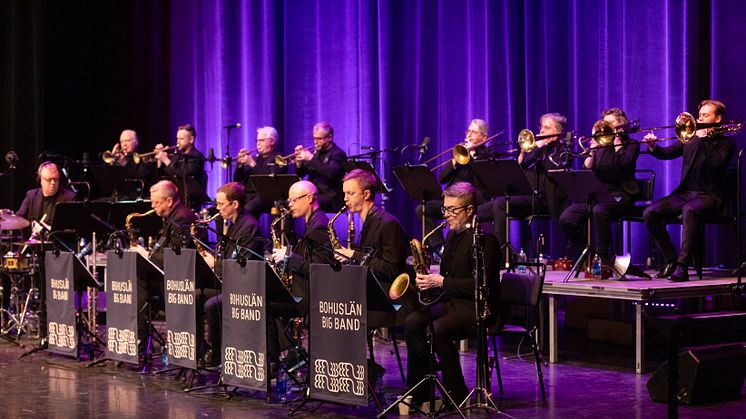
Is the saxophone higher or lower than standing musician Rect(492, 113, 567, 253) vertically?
lower

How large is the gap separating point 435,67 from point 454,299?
6.05m

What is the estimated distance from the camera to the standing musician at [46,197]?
10.6 meters

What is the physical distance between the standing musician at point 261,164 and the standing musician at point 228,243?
3.80 metres

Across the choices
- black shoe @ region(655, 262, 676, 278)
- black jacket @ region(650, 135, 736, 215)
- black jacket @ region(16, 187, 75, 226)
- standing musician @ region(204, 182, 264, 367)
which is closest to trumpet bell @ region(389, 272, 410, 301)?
standing musician @ region(204, 182, 264, 367)

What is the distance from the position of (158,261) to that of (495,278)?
10.4 feet

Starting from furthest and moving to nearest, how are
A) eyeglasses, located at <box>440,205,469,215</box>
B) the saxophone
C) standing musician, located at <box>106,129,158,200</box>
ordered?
standing musician, located at <box>106,129,158,200</box> < the saxophone < eyeglasses, located at <box>440,205,469,215</box>

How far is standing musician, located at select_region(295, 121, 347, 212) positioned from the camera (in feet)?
37.0

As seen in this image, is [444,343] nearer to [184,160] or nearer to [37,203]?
[37,203]

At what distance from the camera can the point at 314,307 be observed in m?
6.35

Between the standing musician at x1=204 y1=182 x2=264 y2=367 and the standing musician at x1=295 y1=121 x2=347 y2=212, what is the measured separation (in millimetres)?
3236

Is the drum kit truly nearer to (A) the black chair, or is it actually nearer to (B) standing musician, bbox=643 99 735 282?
(A) the black chair

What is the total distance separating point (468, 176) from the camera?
10461 mm

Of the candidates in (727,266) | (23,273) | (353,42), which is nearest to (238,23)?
(353,42)

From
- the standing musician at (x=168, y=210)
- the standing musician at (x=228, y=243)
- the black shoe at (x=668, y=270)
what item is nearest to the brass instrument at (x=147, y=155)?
the standing musician at (x=168, y=210)
